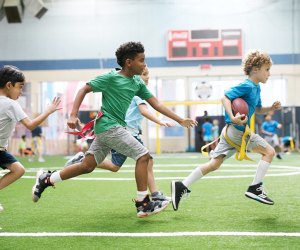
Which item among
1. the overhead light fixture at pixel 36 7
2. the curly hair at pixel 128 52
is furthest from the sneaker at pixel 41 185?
the overhead light fixture at pixel 36 7

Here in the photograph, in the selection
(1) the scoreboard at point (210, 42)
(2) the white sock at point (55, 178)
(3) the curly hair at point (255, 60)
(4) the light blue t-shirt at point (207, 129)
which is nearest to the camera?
(2) the white sock at point (55, 178)

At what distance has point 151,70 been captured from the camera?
25688mm

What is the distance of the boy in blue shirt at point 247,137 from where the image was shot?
590 cm

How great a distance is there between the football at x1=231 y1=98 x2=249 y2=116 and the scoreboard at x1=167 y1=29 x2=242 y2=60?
1928cm

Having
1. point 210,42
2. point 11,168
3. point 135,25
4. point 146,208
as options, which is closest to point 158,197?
point 146,208

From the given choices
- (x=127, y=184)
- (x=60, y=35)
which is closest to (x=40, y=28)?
(x=60, y=35)

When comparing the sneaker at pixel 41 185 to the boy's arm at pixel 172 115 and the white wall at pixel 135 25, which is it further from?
the white wall at pixel 135 25

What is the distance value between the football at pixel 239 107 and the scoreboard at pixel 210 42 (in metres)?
19.3

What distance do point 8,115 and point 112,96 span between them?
3.38 ft

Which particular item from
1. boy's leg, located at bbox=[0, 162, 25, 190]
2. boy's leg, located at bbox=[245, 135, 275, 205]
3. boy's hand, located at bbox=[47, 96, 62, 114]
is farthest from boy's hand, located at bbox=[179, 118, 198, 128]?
boy's leg, located at bbox=[0, 162, 25, 190]

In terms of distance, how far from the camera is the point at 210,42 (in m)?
25.0

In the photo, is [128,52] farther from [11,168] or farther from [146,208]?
[11,168]

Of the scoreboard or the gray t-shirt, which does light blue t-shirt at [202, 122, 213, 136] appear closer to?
the scoreboard

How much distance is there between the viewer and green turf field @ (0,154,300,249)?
14.2 feet
